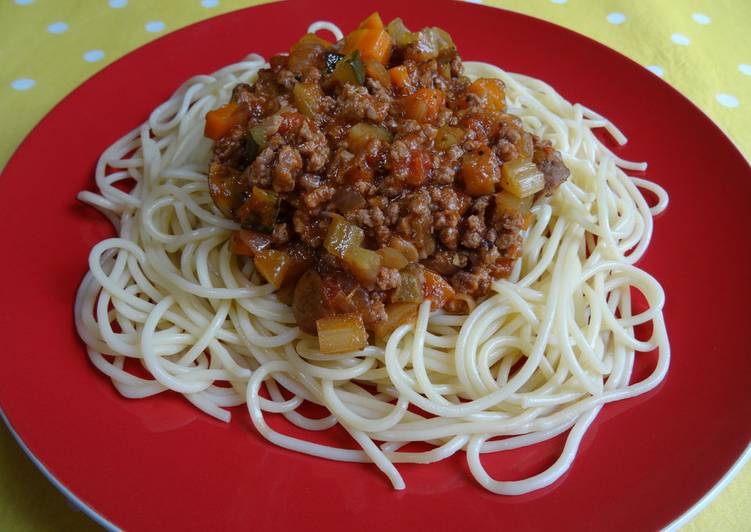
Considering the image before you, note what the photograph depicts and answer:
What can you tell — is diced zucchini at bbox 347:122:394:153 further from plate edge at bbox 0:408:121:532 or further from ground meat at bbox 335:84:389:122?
plate edge at bbox 0:408:121:532

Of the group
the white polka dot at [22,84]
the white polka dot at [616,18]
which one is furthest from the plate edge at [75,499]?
the white polka dot at [616,18]

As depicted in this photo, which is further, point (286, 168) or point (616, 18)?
point (616, 18)

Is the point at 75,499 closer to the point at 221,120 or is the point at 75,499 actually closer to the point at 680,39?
the point at 221,120

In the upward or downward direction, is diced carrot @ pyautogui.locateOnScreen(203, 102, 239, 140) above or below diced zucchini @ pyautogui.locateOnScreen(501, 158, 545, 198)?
below

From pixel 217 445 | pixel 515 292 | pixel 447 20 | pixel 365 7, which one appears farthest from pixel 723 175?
pixel 217 445

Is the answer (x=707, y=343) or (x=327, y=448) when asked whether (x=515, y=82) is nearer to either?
(x=707, y=343)

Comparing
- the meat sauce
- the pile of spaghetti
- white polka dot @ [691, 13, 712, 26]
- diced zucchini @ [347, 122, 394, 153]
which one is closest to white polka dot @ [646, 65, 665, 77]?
white polka dot @ [691, 13, 712, 26]

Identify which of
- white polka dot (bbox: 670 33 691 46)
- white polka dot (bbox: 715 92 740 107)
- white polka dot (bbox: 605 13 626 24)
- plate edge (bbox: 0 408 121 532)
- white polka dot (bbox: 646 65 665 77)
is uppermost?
white polka dot (bbox: 605 13 626 24)

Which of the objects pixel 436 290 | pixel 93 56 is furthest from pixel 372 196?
pixel 93 56
